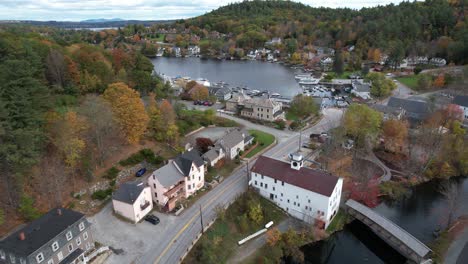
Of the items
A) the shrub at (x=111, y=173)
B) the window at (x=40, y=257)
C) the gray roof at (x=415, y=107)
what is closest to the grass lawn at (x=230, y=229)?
the window at (x=40, y=257)

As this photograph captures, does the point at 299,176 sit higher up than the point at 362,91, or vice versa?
the point at 299,176

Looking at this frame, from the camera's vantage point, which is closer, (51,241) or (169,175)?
(51,241)

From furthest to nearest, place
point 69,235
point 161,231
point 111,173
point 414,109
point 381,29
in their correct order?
point 381,29, point 414,109, point 111,173, point 161,231, point 69,235

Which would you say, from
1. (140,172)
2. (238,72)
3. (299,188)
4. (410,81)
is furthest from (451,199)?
(238,72)

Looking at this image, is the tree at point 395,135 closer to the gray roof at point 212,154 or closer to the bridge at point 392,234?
the bridge at point 392,234

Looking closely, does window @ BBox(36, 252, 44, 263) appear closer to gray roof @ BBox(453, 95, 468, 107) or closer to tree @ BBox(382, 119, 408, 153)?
tree @ BBox(382, 119, 408, 153)

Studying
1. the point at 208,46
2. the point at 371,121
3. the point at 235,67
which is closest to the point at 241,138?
the point at 371,121

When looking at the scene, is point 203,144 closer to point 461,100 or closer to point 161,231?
point 161,231
